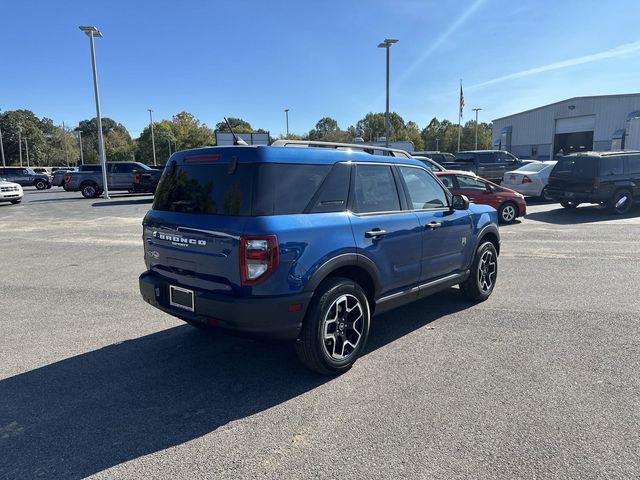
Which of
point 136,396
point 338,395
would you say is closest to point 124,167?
point 136,396

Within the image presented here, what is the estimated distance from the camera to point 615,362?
385cm

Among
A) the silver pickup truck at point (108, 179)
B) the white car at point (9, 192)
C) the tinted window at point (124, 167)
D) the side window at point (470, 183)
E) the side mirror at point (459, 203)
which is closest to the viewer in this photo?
the side mirror at point (459, 203)

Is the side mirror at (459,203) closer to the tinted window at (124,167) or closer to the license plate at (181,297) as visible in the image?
the license plate at (181,297)

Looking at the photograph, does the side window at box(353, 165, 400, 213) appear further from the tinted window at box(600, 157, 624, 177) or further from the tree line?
the tree line

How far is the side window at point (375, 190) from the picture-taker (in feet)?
12.9

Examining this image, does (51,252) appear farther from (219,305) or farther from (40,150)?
(40,150)

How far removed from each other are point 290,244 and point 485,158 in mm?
21105

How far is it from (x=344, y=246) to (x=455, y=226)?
1948mm

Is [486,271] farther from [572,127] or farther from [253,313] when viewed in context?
[572,127]

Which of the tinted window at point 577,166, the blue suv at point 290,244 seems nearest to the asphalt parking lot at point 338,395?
the blue suv at point 290,244

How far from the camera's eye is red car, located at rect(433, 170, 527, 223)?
11914 millimetres

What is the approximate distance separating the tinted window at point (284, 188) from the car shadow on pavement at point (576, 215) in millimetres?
11336

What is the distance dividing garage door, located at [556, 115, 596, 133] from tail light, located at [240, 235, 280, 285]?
46.2 m

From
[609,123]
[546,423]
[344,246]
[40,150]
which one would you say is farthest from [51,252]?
[40,150]
